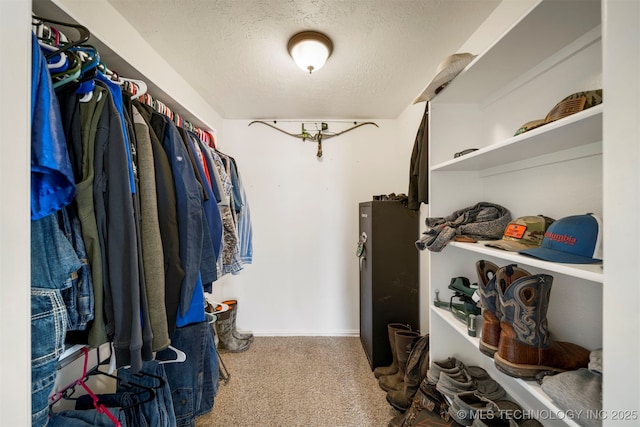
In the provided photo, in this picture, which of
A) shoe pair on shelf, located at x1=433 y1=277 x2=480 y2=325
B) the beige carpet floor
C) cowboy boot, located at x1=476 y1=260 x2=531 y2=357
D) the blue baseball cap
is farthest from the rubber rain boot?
the blue baseball cap

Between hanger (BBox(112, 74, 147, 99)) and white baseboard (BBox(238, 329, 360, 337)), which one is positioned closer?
hanger (BBox(112, 74, 147, 99))

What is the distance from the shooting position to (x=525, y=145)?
2.58 ft

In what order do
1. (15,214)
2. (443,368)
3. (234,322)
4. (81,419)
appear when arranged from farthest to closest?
1. (234,322)
2. (443,368)
3. (81,419)
4. (15,214)

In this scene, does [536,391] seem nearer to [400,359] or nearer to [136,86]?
[400,359]

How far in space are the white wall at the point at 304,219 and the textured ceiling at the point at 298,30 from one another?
47cm

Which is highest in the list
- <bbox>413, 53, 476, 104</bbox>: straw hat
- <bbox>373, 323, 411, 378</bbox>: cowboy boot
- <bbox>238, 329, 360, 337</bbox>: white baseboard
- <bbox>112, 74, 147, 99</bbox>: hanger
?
<bbox>413, 53, 476, 104</bbox>: straw hat

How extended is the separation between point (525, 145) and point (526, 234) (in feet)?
1.01

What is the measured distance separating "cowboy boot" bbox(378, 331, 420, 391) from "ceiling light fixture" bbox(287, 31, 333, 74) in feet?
6.20

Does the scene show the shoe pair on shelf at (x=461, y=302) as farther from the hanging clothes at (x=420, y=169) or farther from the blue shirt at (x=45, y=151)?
the blue shirt at (x=45, y=151)

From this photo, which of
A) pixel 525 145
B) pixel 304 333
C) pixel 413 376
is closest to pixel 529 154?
pixel 525 145

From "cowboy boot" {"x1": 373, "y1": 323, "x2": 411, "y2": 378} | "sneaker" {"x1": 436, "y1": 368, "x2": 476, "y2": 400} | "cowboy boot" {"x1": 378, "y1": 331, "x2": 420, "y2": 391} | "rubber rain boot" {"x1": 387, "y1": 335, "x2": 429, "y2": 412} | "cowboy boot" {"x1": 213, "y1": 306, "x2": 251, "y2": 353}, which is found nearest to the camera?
"sneaker" {"x1": 436, "y1": 368, "x2": 476, "y2": 400}

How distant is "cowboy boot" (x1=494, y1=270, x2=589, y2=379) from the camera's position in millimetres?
710

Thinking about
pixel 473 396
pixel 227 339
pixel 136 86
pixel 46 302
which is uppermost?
pixel 136 86

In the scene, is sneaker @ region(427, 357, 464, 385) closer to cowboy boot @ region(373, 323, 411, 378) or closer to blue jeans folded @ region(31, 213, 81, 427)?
cowboy boot @ region(373, 323, 411, 378)
